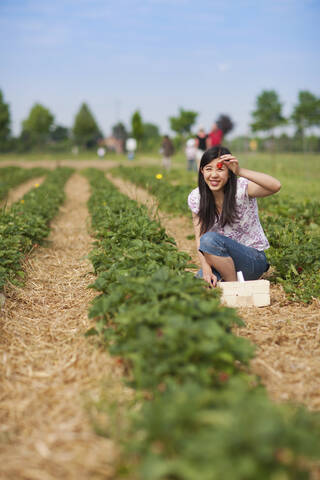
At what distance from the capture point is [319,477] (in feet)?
4.95

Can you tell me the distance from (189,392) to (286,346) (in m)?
1.43

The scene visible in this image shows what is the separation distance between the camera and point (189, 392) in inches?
60.2

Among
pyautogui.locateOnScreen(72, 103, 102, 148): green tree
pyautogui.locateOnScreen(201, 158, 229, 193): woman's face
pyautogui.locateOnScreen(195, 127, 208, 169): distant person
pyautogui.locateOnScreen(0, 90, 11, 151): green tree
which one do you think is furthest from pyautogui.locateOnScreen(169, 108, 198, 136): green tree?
pyautogui.locateOnScreen(201, 158, 229, 193): woman's face

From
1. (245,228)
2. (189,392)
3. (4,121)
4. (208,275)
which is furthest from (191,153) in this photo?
(4,121)

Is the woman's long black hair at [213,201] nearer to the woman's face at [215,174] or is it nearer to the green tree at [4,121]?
the woman's face at [215,174]

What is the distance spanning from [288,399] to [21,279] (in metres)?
2.91

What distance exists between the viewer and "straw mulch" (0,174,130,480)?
1611mm

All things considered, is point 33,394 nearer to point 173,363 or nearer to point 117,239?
point 173,363

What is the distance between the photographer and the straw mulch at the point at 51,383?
161 centimetres

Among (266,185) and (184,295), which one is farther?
(266,185)

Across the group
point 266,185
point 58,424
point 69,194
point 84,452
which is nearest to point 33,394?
point 58,424

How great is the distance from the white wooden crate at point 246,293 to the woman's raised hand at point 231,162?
3.01 feet

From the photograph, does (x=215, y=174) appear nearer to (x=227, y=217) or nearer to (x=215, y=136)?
(x=227, y=217)

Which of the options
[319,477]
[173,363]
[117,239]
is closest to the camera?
[319,477]
